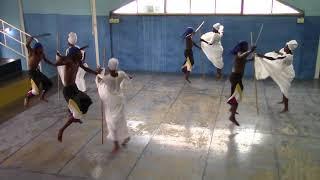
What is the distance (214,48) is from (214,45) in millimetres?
79

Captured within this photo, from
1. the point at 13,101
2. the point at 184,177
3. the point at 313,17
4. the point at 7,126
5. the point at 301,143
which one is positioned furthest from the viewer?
the point at 313,17

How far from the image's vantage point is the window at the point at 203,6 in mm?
9703

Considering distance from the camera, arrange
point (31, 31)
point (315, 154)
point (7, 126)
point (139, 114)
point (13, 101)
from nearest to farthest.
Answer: point (315, 154) < point (7, 126) < point (139, 114) < point (13, 101) < point (31, 31)

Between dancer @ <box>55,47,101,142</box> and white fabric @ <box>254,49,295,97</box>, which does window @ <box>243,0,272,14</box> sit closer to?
white fabric @ <box>254,49,295,97</box>

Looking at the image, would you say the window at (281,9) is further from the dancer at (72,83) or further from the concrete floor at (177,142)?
the dancer at (72,83)

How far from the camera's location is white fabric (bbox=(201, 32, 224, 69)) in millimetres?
8977

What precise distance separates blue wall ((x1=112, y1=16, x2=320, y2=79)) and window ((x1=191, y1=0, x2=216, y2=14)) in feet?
0.60

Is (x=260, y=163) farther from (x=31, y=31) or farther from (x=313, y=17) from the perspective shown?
(x=31, y=31)

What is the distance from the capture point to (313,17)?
913 cm

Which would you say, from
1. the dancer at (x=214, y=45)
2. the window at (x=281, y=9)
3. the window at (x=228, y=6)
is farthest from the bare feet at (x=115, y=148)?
the window at (x=281, y=9)

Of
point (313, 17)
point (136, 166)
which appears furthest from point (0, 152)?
point (313, 17)

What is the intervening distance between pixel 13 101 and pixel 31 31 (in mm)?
3432

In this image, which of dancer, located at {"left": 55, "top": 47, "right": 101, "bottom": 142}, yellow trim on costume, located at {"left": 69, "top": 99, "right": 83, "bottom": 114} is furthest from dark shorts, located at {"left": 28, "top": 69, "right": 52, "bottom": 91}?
yellow trim on costume, located at {"left": 69, "top": 99, "right": 83, "bottom": 114}

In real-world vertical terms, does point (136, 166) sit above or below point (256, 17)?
below
